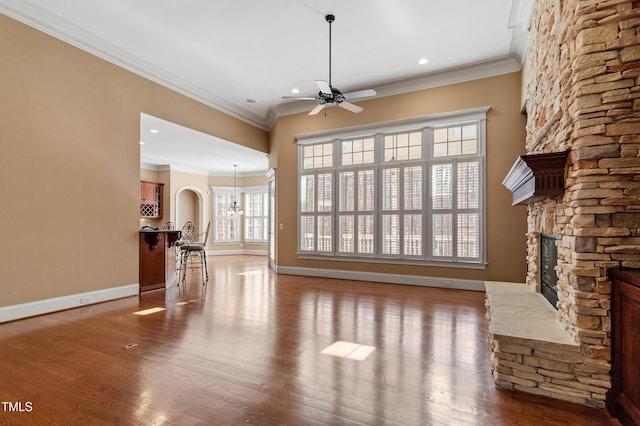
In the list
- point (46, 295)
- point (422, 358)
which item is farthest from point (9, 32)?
point (422, 358)

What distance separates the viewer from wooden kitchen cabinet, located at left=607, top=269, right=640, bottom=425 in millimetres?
1743

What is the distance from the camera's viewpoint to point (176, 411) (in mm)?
1943

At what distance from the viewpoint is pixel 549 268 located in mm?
3131

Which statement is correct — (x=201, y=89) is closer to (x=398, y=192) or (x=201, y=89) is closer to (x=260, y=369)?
(x=398, y=192)

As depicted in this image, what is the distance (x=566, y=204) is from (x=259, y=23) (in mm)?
4084

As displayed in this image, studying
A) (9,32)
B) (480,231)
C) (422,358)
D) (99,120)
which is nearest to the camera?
(422,358)

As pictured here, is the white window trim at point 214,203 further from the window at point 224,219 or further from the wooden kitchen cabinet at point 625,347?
the wooden kitchen cabinet at point 625,347

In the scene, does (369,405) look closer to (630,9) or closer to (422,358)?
(422,358)

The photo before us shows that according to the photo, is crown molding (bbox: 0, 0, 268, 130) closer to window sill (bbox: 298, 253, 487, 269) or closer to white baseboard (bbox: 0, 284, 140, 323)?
white baseboard (bbox: 0, 284, 140, 323)

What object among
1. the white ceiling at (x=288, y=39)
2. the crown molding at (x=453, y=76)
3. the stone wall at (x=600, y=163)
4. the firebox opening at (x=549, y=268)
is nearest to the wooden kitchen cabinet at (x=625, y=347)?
the stone wall at (x=600, y=163)

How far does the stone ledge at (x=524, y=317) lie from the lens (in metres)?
2.20

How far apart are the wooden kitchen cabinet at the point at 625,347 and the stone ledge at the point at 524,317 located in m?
0.23

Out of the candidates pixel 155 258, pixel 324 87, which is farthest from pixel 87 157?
pixel 324 87

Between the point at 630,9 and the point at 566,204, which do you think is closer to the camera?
the point at 630,9
